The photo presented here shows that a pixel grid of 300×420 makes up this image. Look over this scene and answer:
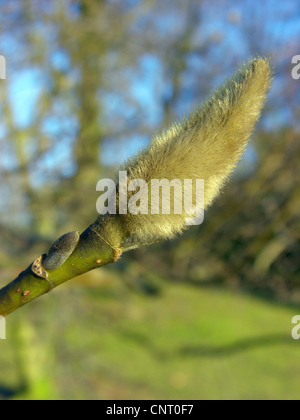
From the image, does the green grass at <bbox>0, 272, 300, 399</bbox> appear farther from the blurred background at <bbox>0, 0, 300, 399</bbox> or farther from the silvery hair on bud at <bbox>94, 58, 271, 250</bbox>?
the silvery hair on bud at <bbox>94, 58, 271, 250</bbox>

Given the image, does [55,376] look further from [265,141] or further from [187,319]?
[265,141]

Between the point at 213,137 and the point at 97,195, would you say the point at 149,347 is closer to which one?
the point at 97,195

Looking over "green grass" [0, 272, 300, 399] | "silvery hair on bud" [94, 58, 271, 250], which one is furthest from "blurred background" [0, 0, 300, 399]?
"silvery hair on bud" [94, 58, 271, 250]

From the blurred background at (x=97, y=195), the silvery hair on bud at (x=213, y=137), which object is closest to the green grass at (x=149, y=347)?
the blurred background at (x=97, y=195)

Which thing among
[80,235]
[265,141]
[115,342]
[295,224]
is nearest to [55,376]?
[115,342]

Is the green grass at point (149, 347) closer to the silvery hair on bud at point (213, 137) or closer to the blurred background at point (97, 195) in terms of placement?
the blurred background at point (97, 195)

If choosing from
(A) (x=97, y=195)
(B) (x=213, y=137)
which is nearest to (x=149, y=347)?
(A) (x=97, y=195)
